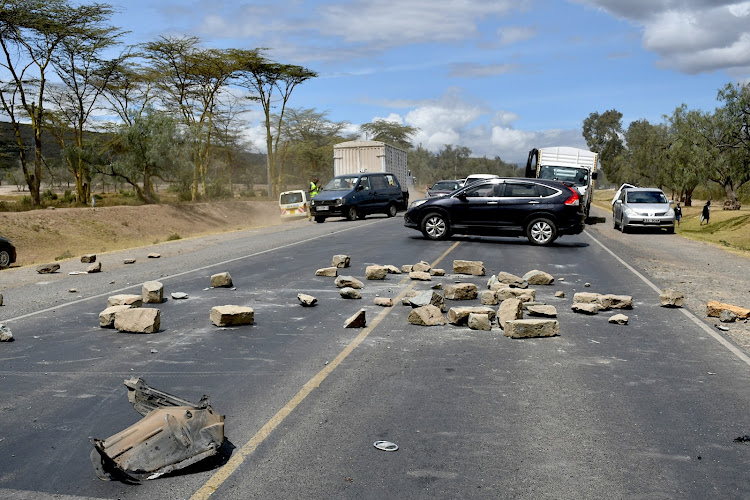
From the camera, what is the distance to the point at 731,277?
44.0 feet

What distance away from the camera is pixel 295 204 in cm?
3466

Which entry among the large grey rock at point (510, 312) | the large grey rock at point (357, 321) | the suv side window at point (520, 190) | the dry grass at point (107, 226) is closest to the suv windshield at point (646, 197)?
the suv side window at point (520, 190)

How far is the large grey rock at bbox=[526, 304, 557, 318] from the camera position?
8.67 metres

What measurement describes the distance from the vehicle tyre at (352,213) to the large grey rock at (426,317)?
68.7 feet

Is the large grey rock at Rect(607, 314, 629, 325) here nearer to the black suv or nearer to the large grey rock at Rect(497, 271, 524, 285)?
the large grey rock at Rect(497, 271, 524, 285)

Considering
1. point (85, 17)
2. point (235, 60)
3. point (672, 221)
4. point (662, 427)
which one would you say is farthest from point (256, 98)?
point (662, 427)

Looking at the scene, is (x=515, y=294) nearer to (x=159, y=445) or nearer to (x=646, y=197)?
(x=159, y=445)

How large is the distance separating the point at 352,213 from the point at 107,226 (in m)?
14.1

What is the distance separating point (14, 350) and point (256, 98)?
160 ft

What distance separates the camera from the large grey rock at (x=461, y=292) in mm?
10164

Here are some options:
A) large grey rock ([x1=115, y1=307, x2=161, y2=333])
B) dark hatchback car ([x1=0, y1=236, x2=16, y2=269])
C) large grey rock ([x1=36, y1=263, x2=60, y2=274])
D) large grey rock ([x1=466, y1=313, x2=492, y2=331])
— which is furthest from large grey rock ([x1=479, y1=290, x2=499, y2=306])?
dark hatchback car ([x1=0, y1=236, x2=16, y2=269])

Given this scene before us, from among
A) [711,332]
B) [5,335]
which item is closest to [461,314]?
[711,332]

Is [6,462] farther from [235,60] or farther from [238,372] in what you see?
[235,60]

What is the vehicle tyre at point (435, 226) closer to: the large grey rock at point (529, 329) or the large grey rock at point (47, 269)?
the large grey rock at point (47, 269)
